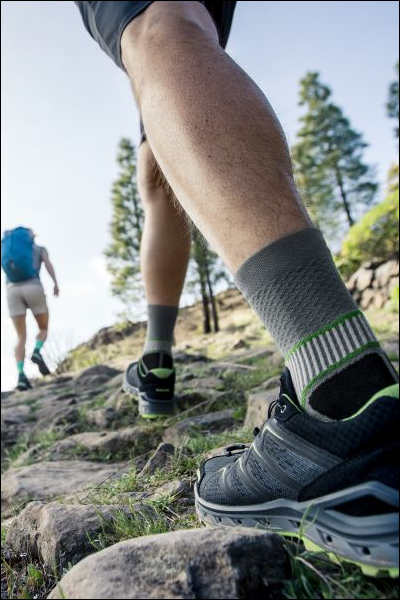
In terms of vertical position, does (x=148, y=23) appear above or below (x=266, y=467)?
above

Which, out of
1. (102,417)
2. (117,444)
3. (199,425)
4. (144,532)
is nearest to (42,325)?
(102,417)

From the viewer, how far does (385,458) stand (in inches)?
31.4

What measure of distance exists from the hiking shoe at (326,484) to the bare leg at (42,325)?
8370 mm

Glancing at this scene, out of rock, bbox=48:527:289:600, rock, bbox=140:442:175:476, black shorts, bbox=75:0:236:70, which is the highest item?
black shorts, bbox=75:0:236:70

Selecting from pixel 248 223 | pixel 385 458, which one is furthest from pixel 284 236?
pixel 385 458

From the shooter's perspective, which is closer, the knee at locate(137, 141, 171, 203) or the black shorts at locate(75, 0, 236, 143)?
the black shorts at locate(75, 0, 236, 143)

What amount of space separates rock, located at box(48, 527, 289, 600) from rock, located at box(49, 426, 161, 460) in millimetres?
1578

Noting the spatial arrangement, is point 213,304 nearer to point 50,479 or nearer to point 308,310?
point 50,479

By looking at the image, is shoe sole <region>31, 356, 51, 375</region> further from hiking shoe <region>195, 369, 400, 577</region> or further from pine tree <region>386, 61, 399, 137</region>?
pine tree <region>386, 61, 399, 137</region>

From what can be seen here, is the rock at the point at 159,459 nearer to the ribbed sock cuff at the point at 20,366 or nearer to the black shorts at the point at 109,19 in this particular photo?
the black shorts at the point at 109,19

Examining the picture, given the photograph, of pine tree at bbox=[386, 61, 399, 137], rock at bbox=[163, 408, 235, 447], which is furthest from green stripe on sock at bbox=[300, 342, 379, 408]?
pine tree at bbox=[386, 61, 399, 137]

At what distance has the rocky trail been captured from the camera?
73 centimetres

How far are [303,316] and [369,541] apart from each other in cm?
40

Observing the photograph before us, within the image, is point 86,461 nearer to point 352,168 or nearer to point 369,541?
point 369,541
